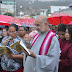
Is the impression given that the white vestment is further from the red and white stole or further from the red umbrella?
the red umbrella

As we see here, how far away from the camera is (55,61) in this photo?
3064 mm

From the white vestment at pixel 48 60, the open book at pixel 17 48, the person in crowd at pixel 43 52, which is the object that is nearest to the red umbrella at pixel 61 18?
the person in crowd at pixel 43 52

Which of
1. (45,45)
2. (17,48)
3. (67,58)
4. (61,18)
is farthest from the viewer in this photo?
(61,18)

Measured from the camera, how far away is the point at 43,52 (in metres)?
3.13

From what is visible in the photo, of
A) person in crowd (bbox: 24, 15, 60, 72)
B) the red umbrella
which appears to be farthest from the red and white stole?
the red umbrella

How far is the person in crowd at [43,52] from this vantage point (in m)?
3.01

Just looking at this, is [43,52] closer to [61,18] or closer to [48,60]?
[48,60]

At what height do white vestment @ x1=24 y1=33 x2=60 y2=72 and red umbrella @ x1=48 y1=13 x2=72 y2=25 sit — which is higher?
red umbrella @ x1=48 y1=13 x2=72 y2=25

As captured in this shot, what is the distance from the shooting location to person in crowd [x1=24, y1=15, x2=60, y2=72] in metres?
3.01

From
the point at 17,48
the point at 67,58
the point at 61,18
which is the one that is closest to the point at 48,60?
the point at 17,48

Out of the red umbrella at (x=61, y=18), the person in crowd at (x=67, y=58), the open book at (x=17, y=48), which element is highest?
the red umbrella at (x=61, y=18)

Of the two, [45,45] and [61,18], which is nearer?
[45,45]

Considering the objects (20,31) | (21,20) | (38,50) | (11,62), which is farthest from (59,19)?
(38,50)

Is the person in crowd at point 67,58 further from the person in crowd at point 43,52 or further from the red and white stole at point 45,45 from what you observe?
the red and white stole at point 45,45
